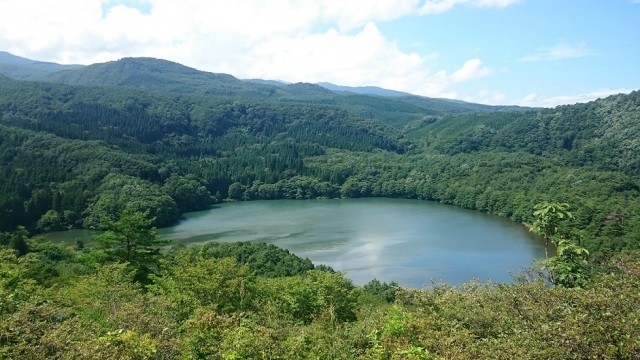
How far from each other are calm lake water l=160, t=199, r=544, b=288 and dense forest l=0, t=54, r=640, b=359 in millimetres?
4400

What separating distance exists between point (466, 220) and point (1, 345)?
5827cm

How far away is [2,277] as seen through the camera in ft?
54.1

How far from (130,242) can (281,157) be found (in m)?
71.8

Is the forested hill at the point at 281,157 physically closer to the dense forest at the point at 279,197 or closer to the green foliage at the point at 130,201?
the green foliage at the point at 130,201

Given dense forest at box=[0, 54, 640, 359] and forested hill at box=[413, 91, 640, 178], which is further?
forested hill at box=[413, 91, 640, 178]

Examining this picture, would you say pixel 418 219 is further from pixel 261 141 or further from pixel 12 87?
pixel 12 87

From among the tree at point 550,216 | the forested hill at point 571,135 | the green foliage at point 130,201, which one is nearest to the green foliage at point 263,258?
the tree at point 550,216

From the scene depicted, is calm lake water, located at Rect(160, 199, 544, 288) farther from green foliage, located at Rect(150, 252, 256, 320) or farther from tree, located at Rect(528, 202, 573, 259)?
green foliage, located at Rect(150, 252, 256, 320)

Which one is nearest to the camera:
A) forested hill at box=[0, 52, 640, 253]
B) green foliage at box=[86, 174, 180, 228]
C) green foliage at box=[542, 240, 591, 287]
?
green foliage at box=[542, 240, 591, 287]

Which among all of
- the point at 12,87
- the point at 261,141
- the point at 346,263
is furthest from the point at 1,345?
the point at 12,87

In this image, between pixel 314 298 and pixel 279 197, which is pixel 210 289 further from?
pixel 279 197

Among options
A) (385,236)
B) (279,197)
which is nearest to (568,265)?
(385,236)

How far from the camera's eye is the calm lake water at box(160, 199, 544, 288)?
40625mm

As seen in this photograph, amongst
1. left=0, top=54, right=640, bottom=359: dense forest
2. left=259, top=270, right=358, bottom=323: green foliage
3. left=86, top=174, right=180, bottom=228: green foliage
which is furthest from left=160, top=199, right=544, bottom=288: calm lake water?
left=259, top=270, right=358, bottom=323: green foliage
